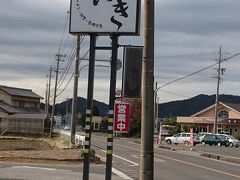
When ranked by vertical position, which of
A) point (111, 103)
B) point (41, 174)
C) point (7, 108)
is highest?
point (7, 108)

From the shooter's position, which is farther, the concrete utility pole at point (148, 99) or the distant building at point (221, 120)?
the distant building at point (221, 120)

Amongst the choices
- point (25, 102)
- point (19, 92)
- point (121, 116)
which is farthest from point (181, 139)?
point (121, 116)

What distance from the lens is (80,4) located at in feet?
36.9

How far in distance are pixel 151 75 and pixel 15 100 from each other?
3548 inches

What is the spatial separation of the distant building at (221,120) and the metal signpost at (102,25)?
81.4m

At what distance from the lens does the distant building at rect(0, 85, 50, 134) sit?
75375 mm

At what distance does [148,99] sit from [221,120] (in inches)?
3403

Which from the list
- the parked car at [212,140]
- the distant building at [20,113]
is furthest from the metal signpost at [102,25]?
the distant building at [20,113]

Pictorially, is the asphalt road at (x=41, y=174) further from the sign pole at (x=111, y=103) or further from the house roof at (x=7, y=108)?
the house roof at (x=7, y=108)

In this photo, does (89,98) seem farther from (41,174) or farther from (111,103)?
(41,174)

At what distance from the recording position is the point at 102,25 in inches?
440

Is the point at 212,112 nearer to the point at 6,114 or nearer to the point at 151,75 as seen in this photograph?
the point at 6,114

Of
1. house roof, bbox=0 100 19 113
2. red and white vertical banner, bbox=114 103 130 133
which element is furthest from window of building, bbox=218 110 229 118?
red and white vertical banner, bbox=114 103 130 133

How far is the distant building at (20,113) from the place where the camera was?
75.4m
